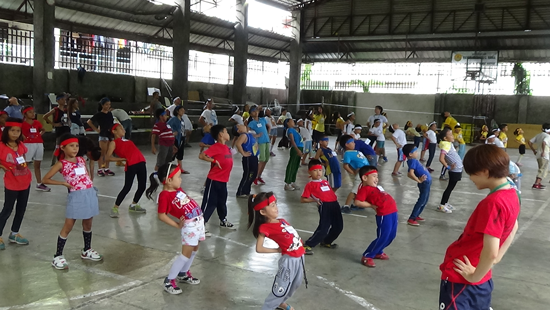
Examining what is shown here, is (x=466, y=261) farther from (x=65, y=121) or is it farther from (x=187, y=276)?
(x=65, y=121)

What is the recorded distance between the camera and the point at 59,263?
16.4 ft

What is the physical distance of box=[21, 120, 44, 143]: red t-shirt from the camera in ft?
28.2

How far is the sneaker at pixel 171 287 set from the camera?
4.44 meters

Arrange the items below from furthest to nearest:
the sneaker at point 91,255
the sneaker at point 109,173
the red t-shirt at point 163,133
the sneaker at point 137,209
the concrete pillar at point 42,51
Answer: the concrete pillar at point 42,51, the sneaker at point 109,173, the red t-shirt at point 163,133, the sneaker at point 137,209, the sneaker at point 91,255

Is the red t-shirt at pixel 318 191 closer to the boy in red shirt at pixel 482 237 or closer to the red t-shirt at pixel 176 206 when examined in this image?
the red t-shirt at pixel 176 206

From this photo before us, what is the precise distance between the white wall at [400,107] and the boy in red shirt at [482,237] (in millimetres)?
26297

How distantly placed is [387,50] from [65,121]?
23.1 meters

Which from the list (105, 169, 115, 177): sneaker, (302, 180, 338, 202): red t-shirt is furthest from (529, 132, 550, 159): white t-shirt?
(105, 169, 115, 177): sneaker

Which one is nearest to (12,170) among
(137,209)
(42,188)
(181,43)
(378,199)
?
(137,209)

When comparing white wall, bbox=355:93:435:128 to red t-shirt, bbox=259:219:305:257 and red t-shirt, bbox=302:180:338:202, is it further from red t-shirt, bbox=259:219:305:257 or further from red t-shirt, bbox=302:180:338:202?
red t-shirt, bbox=259:219:305:257

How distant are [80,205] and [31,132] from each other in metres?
4.52

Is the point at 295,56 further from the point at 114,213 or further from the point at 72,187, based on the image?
the point at 72,187

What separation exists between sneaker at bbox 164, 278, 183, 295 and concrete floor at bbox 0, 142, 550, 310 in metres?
0.06

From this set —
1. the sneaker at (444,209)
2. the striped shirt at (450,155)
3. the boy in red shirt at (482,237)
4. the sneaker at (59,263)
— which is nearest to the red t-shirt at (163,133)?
the sneaker at (59,263)
